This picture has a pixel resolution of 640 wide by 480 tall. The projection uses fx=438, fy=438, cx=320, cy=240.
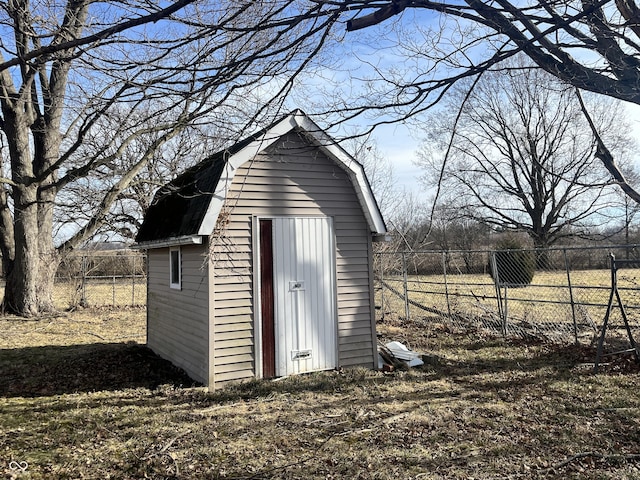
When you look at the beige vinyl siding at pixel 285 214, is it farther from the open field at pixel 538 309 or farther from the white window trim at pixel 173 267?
the open field at pixel 538 309

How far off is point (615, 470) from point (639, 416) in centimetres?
174

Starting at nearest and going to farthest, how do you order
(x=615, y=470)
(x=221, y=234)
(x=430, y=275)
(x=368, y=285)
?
1. (x=615, y=470)
2. (x=221, y=234)
3. (x=368, y=285)
4. (x=430, y=275)

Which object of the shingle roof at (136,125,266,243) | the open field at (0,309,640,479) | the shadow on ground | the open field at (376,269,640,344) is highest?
the shingle roof at (136,125,266,243)

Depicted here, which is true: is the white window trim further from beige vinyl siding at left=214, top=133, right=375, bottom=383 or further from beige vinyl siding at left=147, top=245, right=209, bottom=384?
beige vinyl siding at left=214, top=133, right=375, bottom=383

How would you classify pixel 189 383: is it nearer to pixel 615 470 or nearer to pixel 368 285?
pixel 368 285

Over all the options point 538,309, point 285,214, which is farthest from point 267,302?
point 538,309

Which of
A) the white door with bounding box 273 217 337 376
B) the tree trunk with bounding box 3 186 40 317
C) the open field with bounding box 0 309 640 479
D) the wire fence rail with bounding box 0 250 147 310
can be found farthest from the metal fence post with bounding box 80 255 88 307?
the white door with bounding box 273 217 337 376

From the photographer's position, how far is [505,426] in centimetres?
515

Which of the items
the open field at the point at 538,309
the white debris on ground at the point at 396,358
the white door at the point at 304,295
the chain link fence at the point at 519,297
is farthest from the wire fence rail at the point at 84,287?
the white debris on ground at the point at 396,358

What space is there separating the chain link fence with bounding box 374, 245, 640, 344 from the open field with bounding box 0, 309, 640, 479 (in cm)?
148

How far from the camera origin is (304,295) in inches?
287

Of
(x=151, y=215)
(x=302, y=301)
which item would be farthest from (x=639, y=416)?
(x=151, y=215)

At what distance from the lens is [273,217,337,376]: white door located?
23.4ft

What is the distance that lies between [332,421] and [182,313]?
12.0 ft
